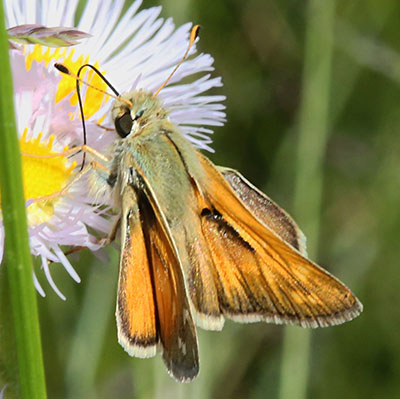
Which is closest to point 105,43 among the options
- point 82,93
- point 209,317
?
point 82,93

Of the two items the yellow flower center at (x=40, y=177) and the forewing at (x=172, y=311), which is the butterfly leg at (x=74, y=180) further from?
the forewing at (x=172, y=311)

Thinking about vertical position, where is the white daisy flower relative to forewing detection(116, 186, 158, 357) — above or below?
above

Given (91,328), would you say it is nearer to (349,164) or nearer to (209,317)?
(209,317)

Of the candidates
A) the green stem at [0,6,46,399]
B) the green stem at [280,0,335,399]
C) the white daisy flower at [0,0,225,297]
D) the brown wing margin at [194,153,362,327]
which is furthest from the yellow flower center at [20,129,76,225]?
the green stem at [280,0,335,399]

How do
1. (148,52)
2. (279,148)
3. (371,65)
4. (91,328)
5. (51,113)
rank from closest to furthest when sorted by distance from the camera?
(51,113) → (148,52) → (91,328) → (371,65) → (279,148)

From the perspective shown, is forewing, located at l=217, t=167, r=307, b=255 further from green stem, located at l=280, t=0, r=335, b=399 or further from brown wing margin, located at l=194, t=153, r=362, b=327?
green stem, located at l=280, t=0, r=335, b=399

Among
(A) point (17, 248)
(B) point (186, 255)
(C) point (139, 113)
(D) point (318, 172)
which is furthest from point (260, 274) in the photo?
(D) point (318, 172)
